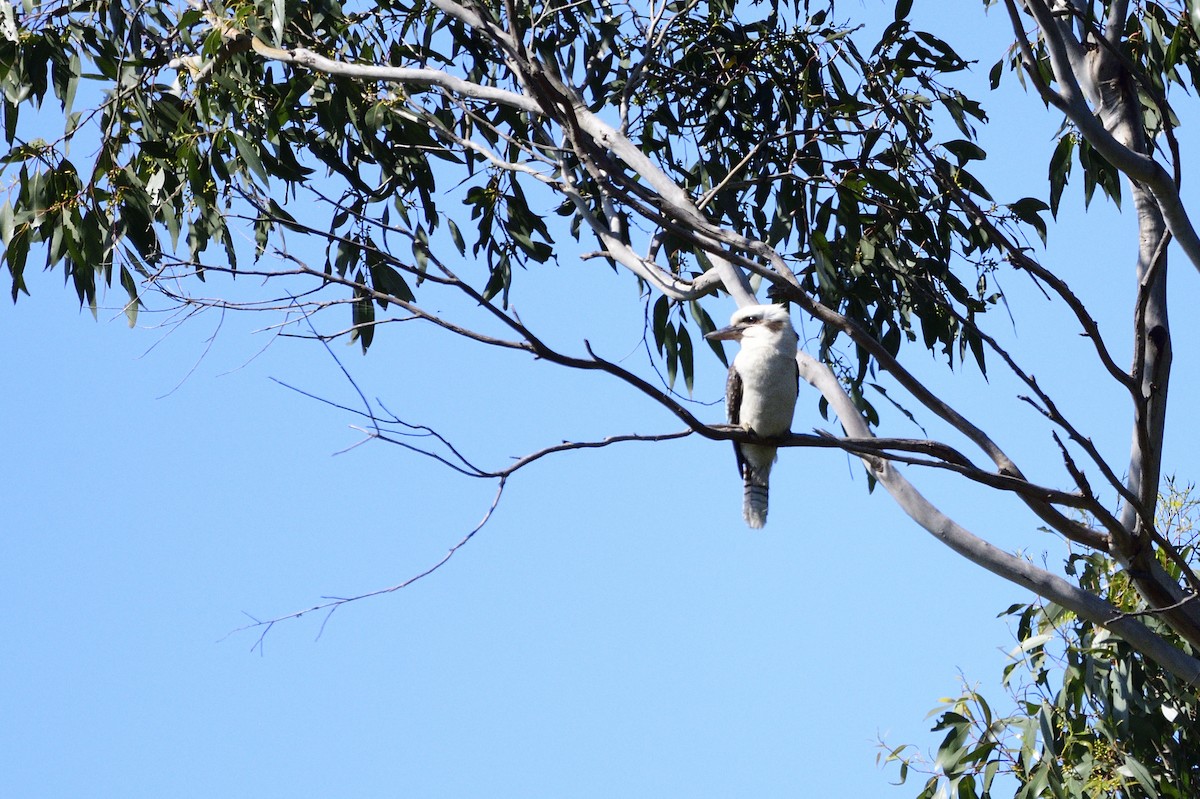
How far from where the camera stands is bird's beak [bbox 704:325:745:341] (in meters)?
3.78

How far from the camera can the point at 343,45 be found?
4.46m

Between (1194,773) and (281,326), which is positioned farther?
(1194,773)

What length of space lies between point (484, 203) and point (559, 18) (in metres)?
0.82

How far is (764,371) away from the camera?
11.9ft

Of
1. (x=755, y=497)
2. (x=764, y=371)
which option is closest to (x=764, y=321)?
(x=764, y=371)

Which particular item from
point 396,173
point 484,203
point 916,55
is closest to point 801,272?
point 916,55

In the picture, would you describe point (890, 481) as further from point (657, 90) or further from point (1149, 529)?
point (657, 90)

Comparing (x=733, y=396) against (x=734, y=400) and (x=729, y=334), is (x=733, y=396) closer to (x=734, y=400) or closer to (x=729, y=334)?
(x=734, y=400)

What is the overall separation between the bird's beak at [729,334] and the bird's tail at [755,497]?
15.0 inches

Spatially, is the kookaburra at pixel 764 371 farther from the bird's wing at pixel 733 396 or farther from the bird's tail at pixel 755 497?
the bird's tail at pixel 755 497

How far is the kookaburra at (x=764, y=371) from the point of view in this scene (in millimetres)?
3650

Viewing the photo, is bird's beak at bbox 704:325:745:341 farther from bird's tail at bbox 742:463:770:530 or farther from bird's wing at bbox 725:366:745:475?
bird's tail at bbox 742:463:770:530

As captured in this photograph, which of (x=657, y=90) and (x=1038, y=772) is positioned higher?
(x=657, y=90)

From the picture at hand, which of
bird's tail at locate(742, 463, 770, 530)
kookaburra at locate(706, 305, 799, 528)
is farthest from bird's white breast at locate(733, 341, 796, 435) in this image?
bird's tail at locate(742, 463, 770, 530)
